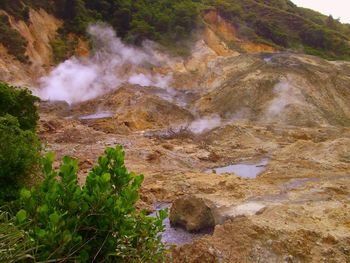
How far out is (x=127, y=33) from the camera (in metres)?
40.2

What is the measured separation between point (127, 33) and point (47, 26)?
700 centimetres

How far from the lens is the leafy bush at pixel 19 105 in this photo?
52.0ft

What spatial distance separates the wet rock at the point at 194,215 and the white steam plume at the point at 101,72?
20.8 metres

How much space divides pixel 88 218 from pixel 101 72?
32.2 m

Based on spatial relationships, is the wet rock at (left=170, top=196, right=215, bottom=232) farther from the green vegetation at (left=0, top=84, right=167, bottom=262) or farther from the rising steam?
the rising steam

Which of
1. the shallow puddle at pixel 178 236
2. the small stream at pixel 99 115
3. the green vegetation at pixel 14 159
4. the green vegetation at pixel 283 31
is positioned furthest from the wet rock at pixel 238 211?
the green vegetation at pixel 283 31

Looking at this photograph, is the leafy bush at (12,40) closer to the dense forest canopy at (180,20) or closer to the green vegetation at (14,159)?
the dense forest canopy at (180,20)

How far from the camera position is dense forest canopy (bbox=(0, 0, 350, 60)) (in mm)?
38750

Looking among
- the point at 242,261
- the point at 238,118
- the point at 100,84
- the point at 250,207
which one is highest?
the point at 100,84

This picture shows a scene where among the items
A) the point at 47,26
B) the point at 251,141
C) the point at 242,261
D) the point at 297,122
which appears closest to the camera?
the point at 242,261

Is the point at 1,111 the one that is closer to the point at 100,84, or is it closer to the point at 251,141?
the point at 251,141

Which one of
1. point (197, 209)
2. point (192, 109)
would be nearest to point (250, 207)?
point (197, 209)

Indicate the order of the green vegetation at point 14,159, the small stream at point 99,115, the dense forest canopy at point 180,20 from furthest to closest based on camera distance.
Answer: the dense forest canopy at point 180,20
the small stream at point 99,115
the green vegetation at point 14,159

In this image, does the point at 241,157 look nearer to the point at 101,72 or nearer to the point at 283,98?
the point at 283,98
